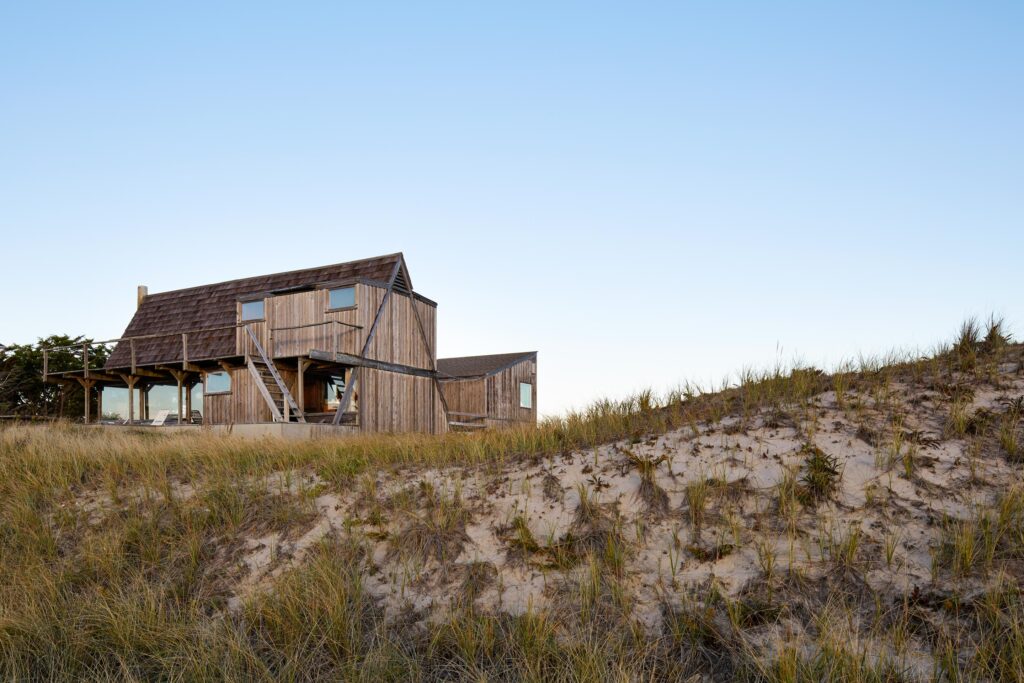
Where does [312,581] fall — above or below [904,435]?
below

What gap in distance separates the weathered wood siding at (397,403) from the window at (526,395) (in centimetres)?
827

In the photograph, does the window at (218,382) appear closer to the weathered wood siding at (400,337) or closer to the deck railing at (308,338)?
the deck railing at (308,338)

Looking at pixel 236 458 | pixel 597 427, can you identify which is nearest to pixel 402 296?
pixel 236 458

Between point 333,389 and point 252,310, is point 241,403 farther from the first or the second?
point 252,310

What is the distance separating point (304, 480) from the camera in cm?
1036

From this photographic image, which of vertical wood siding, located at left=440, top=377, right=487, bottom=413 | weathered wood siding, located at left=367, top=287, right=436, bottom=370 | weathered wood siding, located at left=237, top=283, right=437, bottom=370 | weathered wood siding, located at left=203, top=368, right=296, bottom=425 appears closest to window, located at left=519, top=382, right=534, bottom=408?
vertical wood siding, located at left=440, top=377, right=487, bottom=413

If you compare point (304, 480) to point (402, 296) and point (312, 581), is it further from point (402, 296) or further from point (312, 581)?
point (402, 296)

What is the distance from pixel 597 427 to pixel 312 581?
473 cm

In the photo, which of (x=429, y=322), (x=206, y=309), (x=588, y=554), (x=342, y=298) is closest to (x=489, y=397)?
(x=429, y=322)

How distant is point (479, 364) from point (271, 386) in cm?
1418

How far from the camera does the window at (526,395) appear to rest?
36.4 meters

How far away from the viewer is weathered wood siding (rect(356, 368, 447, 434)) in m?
24.6

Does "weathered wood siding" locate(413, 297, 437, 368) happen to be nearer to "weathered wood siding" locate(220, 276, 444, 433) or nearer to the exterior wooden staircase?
"weathered wood siding" locate(220, 276, 444, 433)

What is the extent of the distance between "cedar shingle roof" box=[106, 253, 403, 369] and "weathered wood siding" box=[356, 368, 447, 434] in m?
3.37
